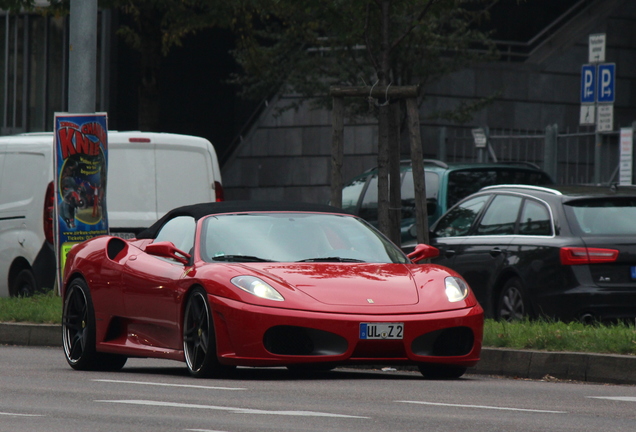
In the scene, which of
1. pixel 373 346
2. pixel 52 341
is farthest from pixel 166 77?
pixel 373 346

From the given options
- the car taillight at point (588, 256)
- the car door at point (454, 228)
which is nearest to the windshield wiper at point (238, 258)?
the car taillight at point (588, 256)

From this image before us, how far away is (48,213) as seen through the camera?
16.1 m

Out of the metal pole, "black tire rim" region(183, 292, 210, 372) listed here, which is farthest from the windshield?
the metal pole

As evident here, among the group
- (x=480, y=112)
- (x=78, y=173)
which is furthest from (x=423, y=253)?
(x=480, y=112)

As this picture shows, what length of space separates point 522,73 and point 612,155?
2480mm

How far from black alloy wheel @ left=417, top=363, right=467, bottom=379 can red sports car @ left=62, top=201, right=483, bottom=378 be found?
0.5 inches

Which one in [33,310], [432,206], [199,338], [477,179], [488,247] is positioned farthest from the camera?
[477,179]

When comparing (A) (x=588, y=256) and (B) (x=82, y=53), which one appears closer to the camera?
(A) (x=588, y=256)

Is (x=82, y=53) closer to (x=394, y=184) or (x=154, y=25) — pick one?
(x=394, y=184)

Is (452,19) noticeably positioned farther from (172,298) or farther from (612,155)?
(172,298)

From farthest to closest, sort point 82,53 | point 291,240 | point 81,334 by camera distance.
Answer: point 82,53 → point 81,334 → point 291,240

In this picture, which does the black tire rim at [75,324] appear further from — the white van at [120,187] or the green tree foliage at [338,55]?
the green tree foliage at [338,55]

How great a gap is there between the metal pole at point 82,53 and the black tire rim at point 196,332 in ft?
20.8

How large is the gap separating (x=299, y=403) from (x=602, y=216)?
16.9 feet
